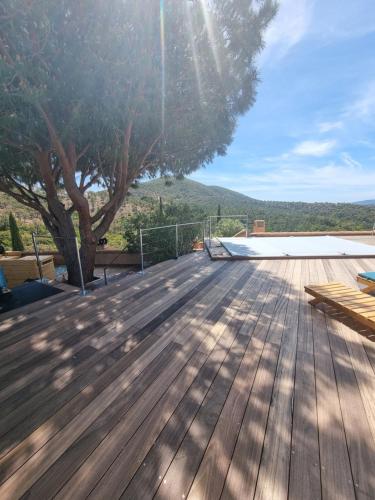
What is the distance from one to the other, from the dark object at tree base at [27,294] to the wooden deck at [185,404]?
0.95 metres

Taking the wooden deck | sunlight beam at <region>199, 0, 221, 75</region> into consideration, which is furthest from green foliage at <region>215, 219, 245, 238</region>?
the wooden deck

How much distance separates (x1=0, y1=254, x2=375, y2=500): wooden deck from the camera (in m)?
0.96

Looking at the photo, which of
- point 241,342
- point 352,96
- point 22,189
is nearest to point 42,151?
point 22,189

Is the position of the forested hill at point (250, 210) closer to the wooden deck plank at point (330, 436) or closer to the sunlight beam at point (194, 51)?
the sunlight beam at point (194, 51)

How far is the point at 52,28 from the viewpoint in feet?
9.57

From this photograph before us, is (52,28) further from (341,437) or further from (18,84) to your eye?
(341,437)

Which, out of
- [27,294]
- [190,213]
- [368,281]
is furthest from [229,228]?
[27,294]

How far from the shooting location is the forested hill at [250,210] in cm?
1057

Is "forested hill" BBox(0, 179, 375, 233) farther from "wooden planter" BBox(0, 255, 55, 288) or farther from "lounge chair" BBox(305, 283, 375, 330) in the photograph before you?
"lounge chair" BBox(305, 283, 375, 330)

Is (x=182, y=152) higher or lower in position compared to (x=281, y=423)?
higher

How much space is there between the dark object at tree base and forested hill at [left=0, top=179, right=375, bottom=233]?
180 inches

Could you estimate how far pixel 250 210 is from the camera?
16469mm

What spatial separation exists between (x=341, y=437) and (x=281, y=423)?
28cm

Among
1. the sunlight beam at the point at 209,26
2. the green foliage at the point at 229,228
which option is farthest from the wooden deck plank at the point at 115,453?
the green foliage at the point at 229,228
